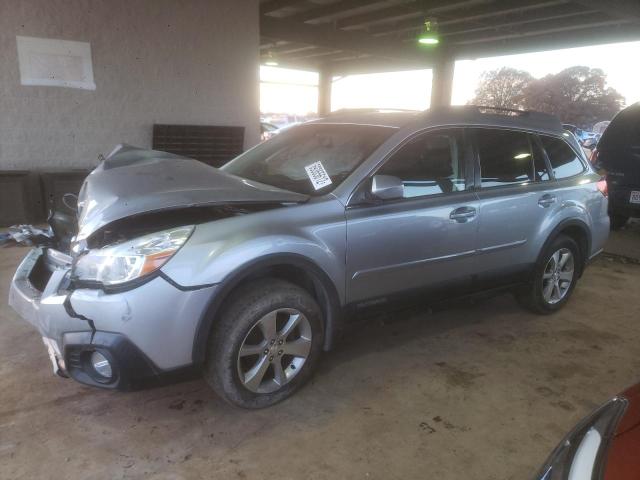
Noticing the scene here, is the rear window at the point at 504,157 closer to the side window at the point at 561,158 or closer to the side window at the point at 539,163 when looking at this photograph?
the side window at the point at 539,163

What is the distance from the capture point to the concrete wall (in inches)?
243

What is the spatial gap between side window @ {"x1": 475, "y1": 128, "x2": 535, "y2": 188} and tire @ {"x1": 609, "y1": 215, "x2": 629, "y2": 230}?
4.64 m

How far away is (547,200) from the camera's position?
3.61 m

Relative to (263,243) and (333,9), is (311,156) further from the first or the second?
(333,9)

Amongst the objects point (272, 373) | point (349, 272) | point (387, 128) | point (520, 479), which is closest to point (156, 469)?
point (272, 373)

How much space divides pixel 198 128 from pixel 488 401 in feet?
19.9

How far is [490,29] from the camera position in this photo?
12.0 meters

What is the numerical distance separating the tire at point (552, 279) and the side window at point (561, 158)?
0.51m

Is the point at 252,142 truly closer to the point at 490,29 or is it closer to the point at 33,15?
the point at 33,15

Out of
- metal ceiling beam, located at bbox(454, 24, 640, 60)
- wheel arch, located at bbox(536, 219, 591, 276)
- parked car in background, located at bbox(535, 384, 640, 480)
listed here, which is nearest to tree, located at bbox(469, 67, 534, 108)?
metal ceiling beam, located at bbox(454, 24, 640, 60)

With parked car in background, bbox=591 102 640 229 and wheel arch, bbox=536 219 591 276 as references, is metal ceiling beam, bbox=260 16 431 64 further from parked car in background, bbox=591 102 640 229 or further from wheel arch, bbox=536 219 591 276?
wheel arch, bbox=536 219 591 276

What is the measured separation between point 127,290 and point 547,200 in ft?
9.83

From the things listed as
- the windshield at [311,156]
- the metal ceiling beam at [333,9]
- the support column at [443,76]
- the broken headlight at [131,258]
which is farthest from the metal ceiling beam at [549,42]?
the broken headlight at [131,258]

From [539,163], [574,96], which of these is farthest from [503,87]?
[539,163]
